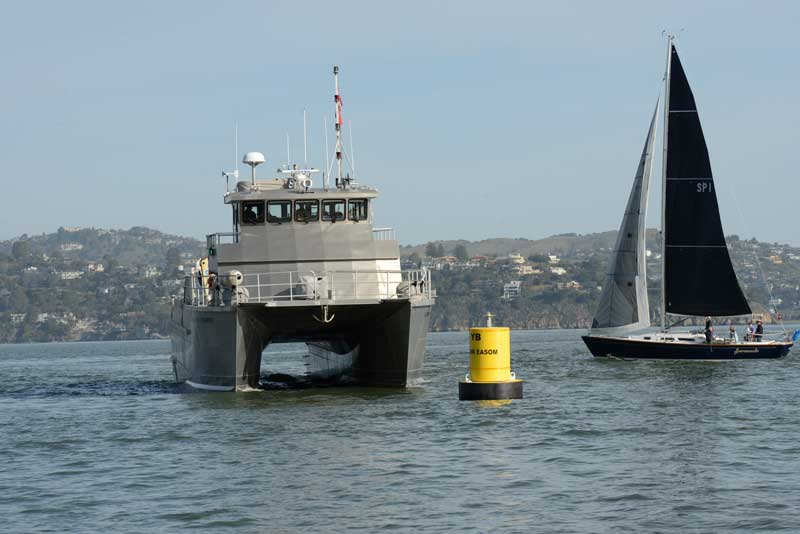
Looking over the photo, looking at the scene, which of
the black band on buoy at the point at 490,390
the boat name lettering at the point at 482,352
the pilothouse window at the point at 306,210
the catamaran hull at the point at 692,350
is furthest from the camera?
the catamaran hull at the point at 692,350

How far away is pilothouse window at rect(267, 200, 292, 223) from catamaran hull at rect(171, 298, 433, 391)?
11.1 ft

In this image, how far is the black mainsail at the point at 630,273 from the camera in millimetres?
54688

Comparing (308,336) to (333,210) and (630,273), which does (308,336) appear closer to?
(333,210)

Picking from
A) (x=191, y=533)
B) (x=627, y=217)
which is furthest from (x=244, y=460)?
(x=627, y=217)

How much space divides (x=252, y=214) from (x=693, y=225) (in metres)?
26.4

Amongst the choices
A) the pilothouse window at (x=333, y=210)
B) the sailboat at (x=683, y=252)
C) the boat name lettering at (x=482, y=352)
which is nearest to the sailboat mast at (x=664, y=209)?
the sailboat at (x=683, y=252)

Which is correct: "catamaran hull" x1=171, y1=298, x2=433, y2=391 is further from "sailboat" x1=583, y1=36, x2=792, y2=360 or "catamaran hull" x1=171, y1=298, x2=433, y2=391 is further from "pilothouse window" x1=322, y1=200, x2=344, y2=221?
"sailboat" x1=583, y1=36, x2=792, y2=360

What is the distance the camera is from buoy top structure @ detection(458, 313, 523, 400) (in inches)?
1073

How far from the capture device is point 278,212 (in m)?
35.4

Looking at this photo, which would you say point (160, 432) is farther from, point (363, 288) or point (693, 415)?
point (693, 415)

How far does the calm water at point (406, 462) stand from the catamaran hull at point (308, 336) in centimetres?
80

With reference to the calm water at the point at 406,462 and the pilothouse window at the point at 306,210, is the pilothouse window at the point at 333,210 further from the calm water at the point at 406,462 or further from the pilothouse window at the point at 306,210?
the calm water at the point at 406,462

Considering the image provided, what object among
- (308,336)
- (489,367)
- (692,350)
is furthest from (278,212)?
(692,350)

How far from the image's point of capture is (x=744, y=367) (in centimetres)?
4834
